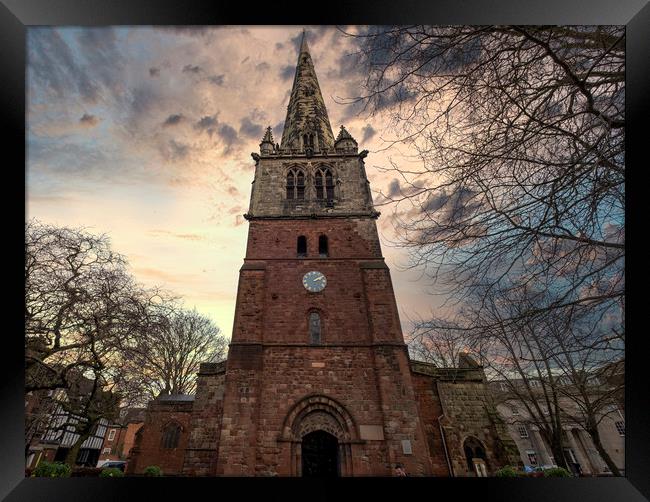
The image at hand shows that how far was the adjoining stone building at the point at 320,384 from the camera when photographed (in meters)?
11.0

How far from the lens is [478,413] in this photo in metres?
12.6

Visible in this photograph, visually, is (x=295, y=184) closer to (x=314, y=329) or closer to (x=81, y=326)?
(x=314, y=329)

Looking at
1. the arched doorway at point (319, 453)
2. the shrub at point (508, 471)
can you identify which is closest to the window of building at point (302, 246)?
the arched doorway at point (319, 453)

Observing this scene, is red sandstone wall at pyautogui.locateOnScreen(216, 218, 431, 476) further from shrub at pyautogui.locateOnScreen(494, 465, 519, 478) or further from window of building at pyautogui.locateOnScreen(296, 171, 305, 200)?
shrub at pyautogui.locateOnScreen(494, 465, 519, 478)

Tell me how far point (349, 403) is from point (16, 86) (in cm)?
1158

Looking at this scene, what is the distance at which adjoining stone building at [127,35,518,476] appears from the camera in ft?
36.0

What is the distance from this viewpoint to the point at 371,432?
437 inches

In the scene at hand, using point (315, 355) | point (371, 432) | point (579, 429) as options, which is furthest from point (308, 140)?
point (579, 429)

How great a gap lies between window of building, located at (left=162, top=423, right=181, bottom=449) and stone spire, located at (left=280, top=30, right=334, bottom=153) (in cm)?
1561

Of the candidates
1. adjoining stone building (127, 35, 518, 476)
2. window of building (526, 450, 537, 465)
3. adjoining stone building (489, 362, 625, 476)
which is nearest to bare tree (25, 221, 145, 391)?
adjoining stone building (127, 35, 518, 476)

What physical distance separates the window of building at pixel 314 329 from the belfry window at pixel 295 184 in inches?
258
